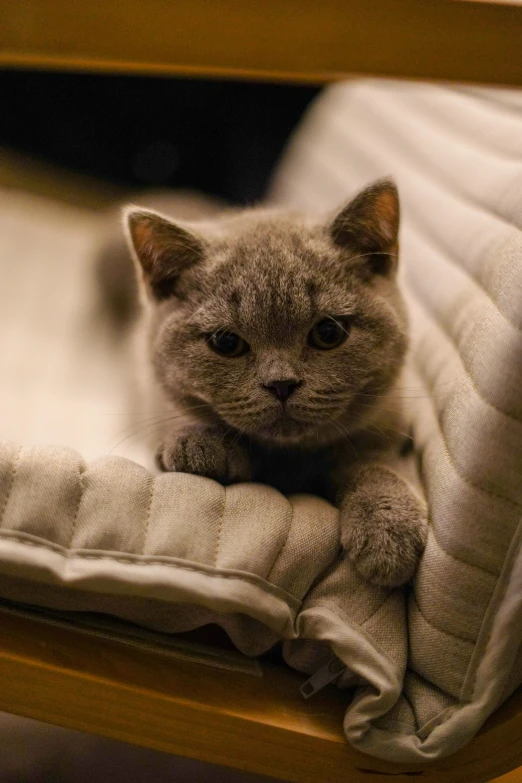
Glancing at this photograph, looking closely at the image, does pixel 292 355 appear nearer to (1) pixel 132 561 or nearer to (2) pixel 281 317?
(2) pixel 281 317

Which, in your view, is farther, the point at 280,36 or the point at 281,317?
the point at 281,317

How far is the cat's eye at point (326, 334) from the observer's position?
Answer: 3.20ft

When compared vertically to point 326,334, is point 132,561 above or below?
below

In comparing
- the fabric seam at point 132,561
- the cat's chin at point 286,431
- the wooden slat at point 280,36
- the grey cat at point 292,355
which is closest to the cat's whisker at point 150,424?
the grey cat at point 292,355

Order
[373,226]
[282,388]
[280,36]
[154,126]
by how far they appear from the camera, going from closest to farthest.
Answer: [280,36], [282,388], [373,226], [154,126]

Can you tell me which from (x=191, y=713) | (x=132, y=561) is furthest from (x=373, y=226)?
(x=191, y=713)

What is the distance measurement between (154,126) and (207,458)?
197cm

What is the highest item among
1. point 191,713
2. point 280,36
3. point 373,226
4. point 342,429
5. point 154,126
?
point 280,36

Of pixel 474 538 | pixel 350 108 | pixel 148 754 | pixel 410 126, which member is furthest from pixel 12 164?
pixel 474 538

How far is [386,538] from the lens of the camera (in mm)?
832

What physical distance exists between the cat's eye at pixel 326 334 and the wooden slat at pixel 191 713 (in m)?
0.46

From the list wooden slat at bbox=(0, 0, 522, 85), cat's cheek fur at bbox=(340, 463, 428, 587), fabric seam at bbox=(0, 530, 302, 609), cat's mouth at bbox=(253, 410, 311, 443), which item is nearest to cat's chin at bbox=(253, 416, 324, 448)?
cat's mouth at bbox=(253, 410, 311, 443)

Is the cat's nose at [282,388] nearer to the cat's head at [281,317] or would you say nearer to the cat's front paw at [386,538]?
the cat's head at [281,317]

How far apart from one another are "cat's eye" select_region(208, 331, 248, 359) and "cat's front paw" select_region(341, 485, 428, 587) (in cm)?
28
